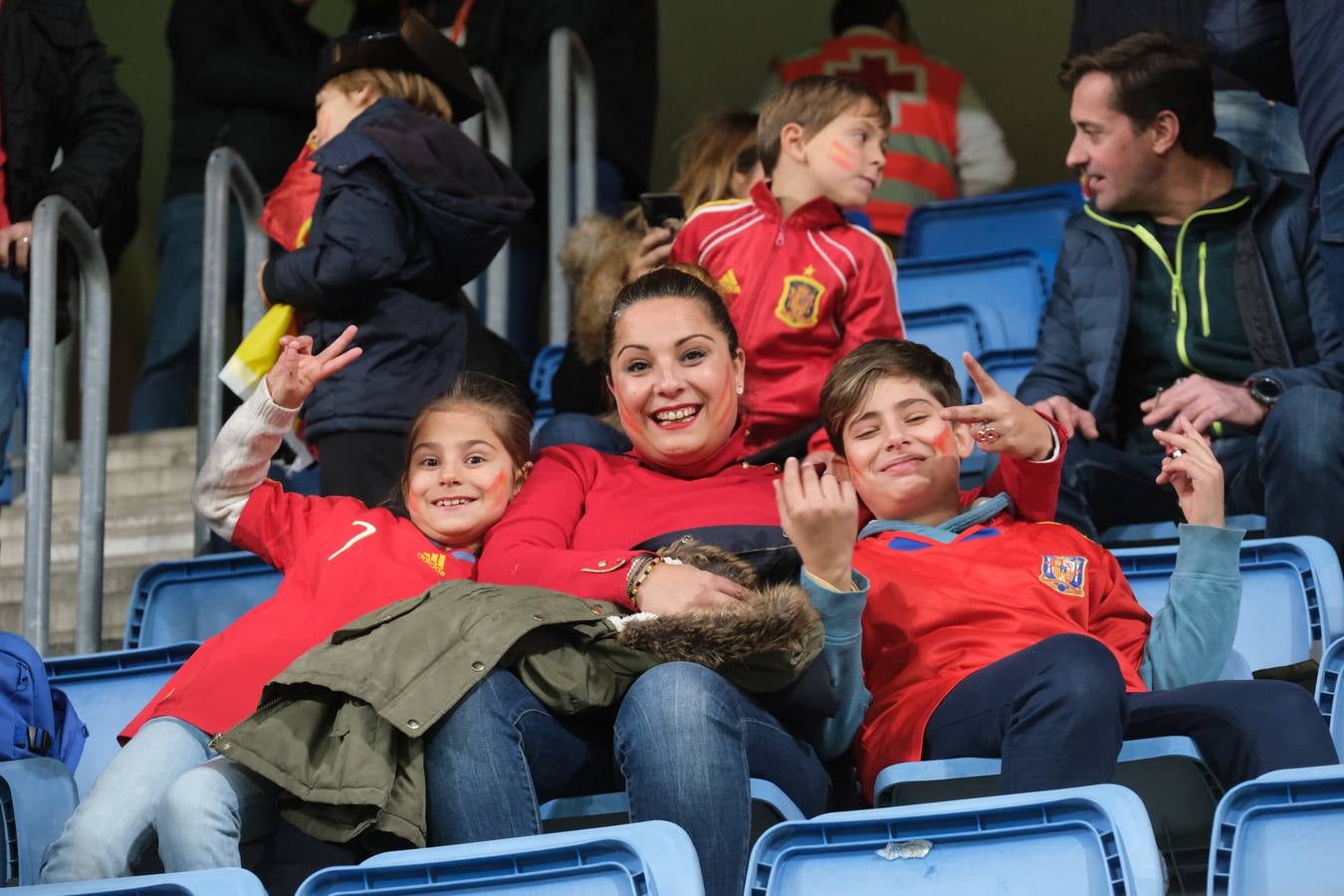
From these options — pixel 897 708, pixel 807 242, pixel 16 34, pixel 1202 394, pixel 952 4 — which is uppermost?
pixel 952 4

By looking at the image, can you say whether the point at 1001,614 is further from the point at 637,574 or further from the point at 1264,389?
the point at 1264,389

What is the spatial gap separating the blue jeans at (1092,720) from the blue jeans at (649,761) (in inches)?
9.5

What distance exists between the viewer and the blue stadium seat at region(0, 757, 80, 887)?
8.18 ft

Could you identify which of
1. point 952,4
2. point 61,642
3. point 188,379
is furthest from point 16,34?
point 952,4

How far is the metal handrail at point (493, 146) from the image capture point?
489 cm

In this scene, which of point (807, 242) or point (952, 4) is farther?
point (952, 4)

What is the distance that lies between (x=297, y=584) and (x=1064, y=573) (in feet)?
3.71

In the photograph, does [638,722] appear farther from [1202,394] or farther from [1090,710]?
[1202,394]

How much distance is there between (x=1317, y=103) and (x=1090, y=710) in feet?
4.46

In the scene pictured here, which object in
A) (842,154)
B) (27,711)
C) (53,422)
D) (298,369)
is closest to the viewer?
(27,711)

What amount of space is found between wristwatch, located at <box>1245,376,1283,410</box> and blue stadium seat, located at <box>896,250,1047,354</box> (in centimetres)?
132

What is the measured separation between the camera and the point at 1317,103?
3186mm

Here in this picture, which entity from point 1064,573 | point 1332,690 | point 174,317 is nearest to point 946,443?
point 1064,573

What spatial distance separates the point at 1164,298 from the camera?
3.92 meters
